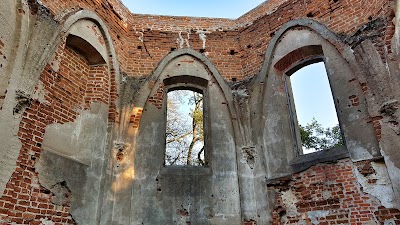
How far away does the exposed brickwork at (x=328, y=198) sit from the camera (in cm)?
529

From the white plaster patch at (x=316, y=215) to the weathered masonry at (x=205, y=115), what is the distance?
0.02 meters

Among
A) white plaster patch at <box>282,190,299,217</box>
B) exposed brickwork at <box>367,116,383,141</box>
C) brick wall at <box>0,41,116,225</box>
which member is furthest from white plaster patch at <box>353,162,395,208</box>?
brick wall at <box>0,41,116,225</box>

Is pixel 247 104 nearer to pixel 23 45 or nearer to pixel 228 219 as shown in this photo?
pixel 228 219

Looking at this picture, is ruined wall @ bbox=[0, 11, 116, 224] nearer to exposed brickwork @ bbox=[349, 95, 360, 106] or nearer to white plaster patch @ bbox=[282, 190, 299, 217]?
white plaster patch @ bbox=[282, 190, 299, 217]

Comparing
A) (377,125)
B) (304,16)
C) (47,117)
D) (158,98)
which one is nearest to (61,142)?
(47,117)

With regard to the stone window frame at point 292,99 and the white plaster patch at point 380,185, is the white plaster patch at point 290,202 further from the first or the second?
the white plaster patch at point 380,185

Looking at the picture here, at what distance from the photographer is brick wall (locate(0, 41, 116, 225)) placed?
461cm

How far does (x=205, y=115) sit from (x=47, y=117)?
358 centimetres

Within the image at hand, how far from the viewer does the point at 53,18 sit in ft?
19.0

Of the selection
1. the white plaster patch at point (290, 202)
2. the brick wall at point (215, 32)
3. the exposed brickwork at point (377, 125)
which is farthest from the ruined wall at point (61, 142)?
the exposed brickwork at point (377, 125)

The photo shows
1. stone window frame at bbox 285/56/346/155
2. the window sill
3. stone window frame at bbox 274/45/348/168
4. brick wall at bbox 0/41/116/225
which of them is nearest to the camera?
brick wall at bbox 0/41/116/225

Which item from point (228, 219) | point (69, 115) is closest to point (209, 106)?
point (228, 219)

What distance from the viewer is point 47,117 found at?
5.48 meters

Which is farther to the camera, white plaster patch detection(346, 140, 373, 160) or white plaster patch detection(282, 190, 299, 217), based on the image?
white plaster patch detection(282, 190, 299, 217)
